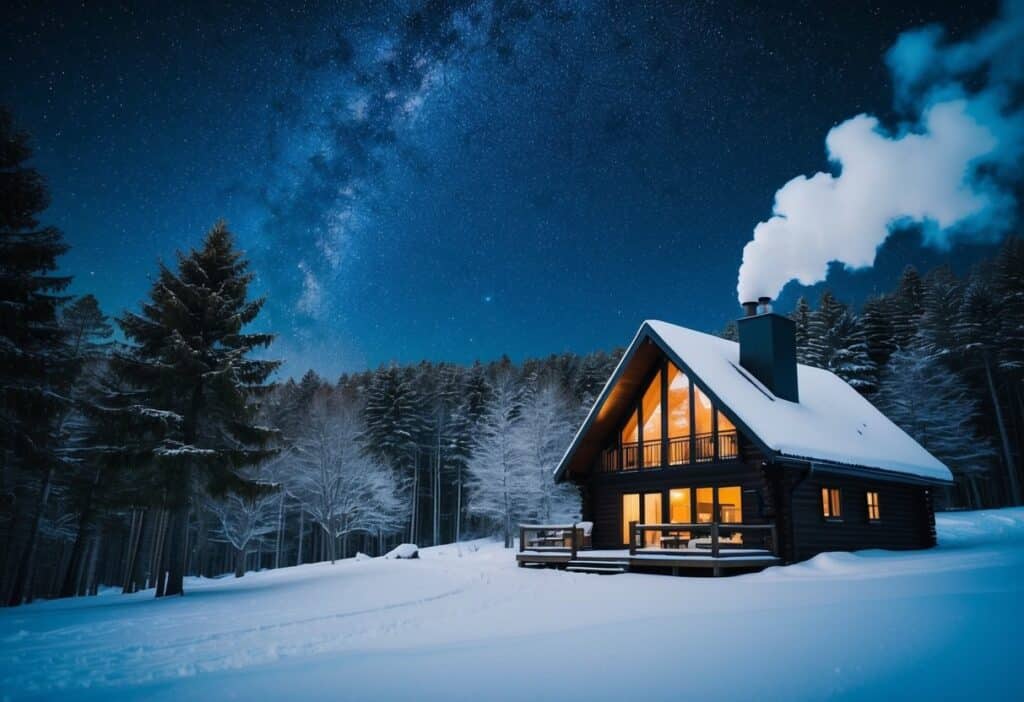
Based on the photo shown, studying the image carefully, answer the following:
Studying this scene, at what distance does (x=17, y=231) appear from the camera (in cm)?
1520

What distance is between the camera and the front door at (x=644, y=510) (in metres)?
19.8

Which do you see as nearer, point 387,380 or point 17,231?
point 17,231

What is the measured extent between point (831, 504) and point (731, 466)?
3208 mm

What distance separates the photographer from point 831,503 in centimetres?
1788

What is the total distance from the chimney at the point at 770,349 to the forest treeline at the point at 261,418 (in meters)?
15.4

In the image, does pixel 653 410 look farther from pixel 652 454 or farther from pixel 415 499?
pixel 415 499

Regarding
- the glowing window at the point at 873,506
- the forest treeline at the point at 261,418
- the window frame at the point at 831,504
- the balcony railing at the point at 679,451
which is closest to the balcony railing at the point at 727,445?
the balcony railing at the point at 679,451

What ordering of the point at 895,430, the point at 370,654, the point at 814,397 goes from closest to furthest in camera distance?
the point at 370,654, the point at 814,397, the point at 895,430

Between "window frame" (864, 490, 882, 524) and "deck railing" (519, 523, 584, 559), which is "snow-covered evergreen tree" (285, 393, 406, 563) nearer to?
"deck railing" (519, 523, 584, 559)

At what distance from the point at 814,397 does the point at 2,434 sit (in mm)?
24108

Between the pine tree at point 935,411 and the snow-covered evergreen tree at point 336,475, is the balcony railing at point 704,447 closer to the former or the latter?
the snow-covered evergreen tree at point 336,475

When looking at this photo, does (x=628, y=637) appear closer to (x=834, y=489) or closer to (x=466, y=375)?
(x=834, y=489)

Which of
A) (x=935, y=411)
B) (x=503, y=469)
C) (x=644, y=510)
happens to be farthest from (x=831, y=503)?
(x=935, y=411)

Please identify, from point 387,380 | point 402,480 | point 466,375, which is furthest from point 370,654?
point 466,375
